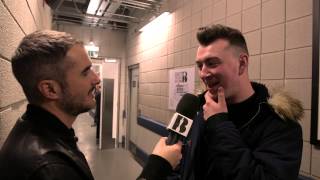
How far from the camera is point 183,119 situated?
1.24 meters

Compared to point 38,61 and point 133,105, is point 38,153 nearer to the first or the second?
point 38,61

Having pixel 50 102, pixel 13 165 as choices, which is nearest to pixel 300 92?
pixel 50 102

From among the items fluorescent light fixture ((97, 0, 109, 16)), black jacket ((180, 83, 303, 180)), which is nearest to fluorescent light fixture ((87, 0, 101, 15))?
fluorescent light fixture ((97, 0, 109, 16))

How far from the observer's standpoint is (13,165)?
742 millimetres

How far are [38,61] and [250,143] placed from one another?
3.00 feet

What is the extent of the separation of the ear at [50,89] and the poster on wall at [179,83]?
2.61m

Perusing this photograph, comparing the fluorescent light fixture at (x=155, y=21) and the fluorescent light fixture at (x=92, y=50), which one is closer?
the fluorescent light fixture at (x=155, y=21)

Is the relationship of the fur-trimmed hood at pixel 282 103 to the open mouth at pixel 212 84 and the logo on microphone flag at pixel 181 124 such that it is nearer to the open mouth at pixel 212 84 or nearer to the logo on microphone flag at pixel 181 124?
the open mouth at pixel 212 84

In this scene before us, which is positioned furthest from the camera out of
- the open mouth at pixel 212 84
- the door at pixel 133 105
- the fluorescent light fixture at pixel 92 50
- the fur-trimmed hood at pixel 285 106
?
the fluorescent light fixture at pixel 92 50

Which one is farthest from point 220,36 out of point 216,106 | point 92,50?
point 92,50

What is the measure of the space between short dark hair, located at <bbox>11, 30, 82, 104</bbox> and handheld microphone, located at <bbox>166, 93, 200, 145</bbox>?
0.50 metres

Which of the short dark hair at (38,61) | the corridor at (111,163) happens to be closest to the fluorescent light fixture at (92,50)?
the corridor at (111,163)

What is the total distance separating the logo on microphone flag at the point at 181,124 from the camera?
3.86 feet

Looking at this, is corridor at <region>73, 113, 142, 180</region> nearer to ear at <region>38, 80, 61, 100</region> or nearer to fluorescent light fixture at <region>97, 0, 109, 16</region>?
fluorescent light fixture at <region>97, 0, 109, 16</region>
